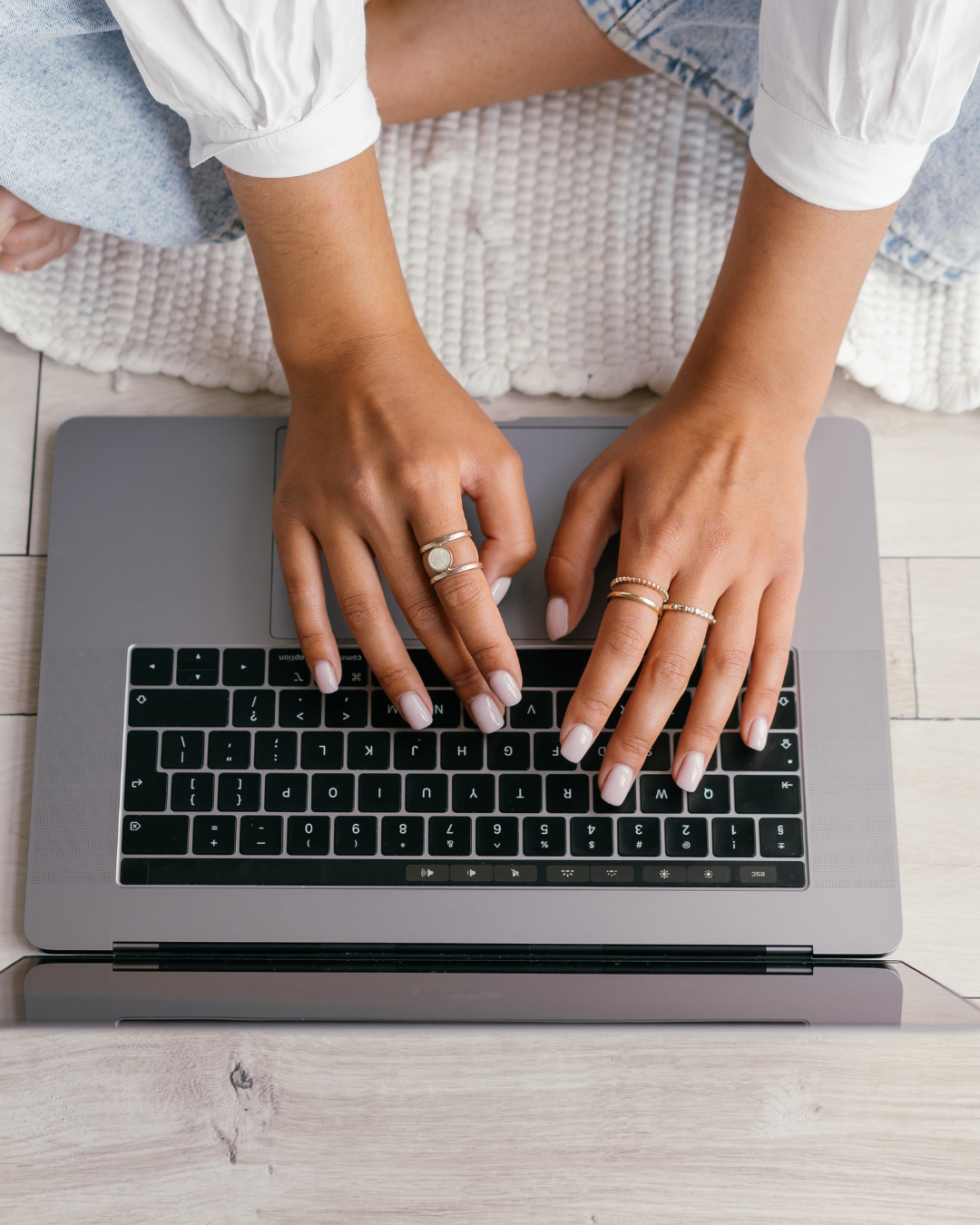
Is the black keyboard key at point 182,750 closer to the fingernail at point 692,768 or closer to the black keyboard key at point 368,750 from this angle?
the black keyboard key at point 368,750

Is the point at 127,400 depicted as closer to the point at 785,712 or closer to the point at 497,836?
the point at 497,836

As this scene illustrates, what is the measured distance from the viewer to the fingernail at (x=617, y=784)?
1.73 ft

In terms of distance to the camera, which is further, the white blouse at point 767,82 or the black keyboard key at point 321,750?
the black keyboard key at point 321,750

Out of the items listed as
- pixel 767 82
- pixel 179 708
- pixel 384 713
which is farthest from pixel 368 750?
pixel 767 82

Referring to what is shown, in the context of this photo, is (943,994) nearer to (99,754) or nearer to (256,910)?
(256,910)

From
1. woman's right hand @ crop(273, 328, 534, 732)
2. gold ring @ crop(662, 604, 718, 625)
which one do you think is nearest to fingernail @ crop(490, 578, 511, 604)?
woman's right hand @ crop(273, 328, 534, 732)

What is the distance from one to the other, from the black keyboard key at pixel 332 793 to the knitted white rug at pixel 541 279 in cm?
29

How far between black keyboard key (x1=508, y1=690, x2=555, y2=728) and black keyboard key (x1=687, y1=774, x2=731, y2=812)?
99mm

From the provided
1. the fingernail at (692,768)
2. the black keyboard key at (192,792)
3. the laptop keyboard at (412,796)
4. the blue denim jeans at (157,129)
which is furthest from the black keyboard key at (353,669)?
the blue denim jeans at (157,129)

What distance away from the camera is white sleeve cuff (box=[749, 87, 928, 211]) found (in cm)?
49

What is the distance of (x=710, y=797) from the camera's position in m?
0.55

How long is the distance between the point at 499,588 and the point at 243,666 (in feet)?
0.57

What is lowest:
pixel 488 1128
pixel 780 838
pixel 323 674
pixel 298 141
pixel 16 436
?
pixel 488 1128

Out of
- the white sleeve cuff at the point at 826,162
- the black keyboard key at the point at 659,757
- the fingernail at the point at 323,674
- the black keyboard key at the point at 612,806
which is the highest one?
the white sleeve cuff at the point at 826,162
